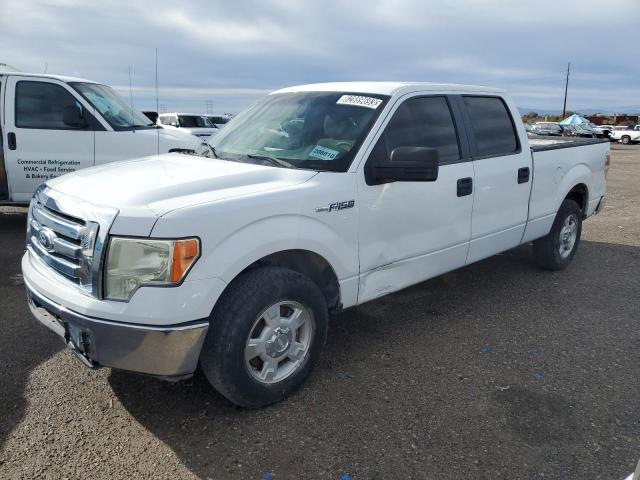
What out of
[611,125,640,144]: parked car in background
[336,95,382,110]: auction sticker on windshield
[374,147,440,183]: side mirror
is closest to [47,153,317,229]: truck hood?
[374,147,440,183]: side mirror

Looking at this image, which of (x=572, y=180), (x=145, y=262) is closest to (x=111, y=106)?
(x=145, y=262)

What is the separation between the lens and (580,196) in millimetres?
5992

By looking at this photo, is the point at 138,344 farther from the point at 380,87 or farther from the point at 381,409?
the point at 380,87

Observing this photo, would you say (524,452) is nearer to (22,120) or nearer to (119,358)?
(119,358)

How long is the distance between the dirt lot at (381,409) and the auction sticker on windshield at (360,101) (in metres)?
1.71

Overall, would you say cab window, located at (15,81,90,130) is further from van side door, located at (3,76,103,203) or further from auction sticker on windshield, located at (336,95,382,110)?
auction sticker on windshield, located at (336,95,382,110)

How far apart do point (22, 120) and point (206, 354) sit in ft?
17.6

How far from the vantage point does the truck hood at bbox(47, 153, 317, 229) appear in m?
2.69

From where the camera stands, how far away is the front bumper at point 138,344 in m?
2.53

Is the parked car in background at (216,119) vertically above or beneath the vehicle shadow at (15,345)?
above

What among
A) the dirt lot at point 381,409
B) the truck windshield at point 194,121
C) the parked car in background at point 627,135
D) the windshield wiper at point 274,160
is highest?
the parked car in background at point 627,135

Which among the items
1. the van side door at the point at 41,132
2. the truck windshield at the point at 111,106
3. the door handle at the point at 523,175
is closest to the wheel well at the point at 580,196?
the door handle at the point at 523,175

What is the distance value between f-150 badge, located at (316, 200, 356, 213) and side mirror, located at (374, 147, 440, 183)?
0.99ft

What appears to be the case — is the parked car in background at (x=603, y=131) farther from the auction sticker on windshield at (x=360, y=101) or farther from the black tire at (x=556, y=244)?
the auction sticker on windshield at (x=360, y=101)
